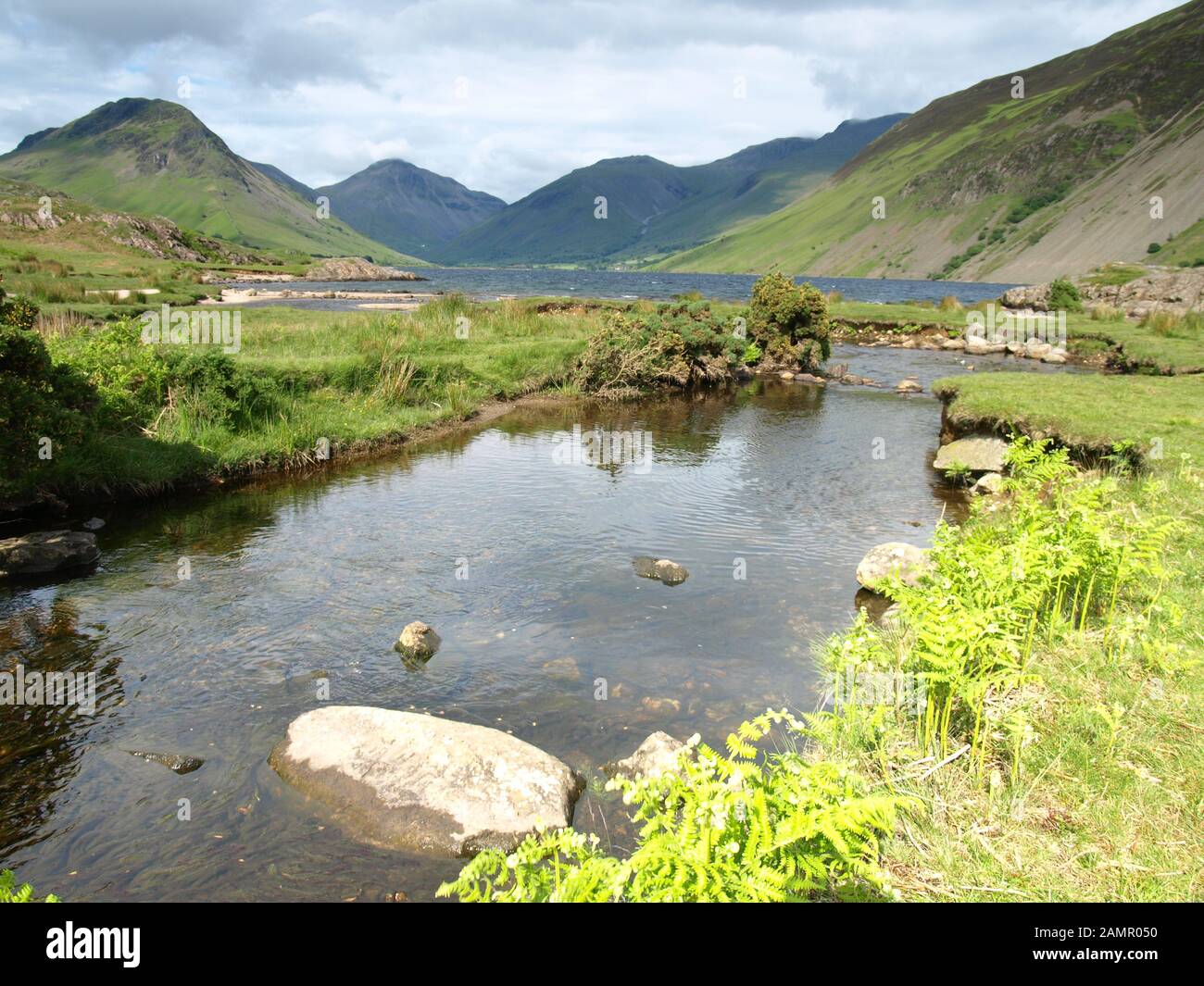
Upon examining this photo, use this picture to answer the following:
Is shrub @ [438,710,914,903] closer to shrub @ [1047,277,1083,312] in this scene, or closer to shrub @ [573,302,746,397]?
shrub @ [573,302,746,397]

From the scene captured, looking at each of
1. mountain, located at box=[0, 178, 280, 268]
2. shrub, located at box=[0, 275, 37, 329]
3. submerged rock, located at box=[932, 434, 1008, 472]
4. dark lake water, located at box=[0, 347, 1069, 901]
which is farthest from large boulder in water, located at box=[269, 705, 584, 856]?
mountain, located at box=[0, 178, 280, 268]

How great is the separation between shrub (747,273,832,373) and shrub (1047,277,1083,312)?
2649 centimetres

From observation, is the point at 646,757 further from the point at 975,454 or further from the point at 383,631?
the point at 975,454

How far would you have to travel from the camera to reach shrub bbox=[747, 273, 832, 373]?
132ft

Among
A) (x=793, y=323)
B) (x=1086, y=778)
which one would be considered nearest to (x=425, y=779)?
(x=1086, y=778)

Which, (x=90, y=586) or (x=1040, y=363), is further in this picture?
(x=1040, y=363)

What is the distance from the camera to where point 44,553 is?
13.5m

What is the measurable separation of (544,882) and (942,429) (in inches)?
918

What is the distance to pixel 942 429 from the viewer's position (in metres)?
24.0

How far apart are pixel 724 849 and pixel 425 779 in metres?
4.25

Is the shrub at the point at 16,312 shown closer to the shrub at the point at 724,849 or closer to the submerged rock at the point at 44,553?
the submerged rock at the point at 44,553
